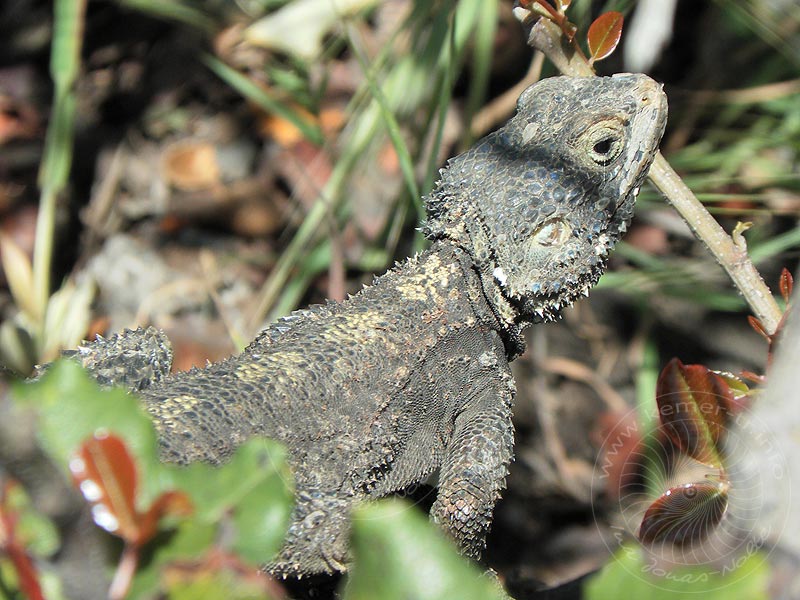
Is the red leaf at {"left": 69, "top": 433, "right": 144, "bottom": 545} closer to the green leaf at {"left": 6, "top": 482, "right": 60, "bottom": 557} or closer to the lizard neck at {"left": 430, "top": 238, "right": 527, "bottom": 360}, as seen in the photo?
the green leaf at {"left": 6, "top": 482, "right": 60, "bottom": 557}

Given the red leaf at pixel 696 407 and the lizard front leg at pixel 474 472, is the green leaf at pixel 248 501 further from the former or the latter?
the lizard front leg at pixel 474 472

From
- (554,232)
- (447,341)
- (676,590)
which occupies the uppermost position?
(676,590)

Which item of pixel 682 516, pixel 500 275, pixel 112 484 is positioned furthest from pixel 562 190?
pixel 112 484

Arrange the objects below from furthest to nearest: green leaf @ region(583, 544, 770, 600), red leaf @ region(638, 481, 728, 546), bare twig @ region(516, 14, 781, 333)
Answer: bare twig @ region(516, 14, 781, 333)
red leaf @ region(638, 481, 728, 546)
green leaf @ region(583, 544, 770, 600)

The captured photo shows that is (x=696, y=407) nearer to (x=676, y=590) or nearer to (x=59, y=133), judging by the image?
(x=676, y=590)

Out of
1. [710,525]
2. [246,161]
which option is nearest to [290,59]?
[246,161]

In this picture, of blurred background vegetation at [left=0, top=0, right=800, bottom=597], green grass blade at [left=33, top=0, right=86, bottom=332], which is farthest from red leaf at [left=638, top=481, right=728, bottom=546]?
green grass blade at [left=33, top=0, right=86, bottom=332]
